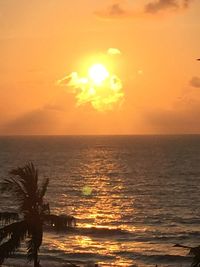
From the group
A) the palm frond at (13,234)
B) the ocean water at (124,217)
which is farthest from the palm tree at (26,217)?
the ocean water at (124,217)

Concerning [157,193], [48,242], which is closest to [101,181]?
[157,193]

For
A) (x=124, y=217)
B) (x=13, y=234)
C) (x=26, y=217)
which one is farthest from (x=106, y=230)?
(x=13, y=234)

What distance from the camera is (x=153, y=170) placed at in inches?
6540

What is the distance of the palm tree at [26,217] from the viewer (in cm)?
2461

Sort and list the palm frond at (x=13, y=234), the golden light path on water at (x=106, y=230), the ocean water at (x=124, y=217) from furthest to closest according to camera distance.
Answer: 1. the golden light path on water at (x=106, y=230)
2. the ocean water at (x=124, y=217)
3. the palm frond at (x=13, y=234)

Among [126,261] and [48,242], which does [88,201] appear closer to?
[48,242]

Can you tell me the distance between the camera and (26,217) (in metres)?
25.2

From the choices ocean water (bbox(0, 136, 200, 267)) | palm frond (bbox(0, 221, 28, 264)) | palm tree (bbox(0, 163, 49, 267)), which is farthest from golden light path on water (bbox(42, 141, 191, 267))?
palm frond (bbox(0, 221, 28, 264))

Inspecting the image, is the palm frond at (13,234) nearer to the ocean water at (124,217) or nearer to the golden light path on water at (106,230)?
the ocean water at (124,217)

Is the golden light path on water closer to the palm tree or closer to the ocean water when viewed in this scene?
the ocean water

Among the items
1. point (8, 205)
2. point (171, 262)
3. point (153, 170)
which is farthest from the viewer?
point (153, 170)

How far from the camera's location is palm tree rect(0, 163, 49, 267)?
80.7ft

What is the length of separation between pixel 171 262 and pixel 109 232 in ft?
52.4

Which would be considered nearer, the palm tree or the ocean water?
the palm tree
